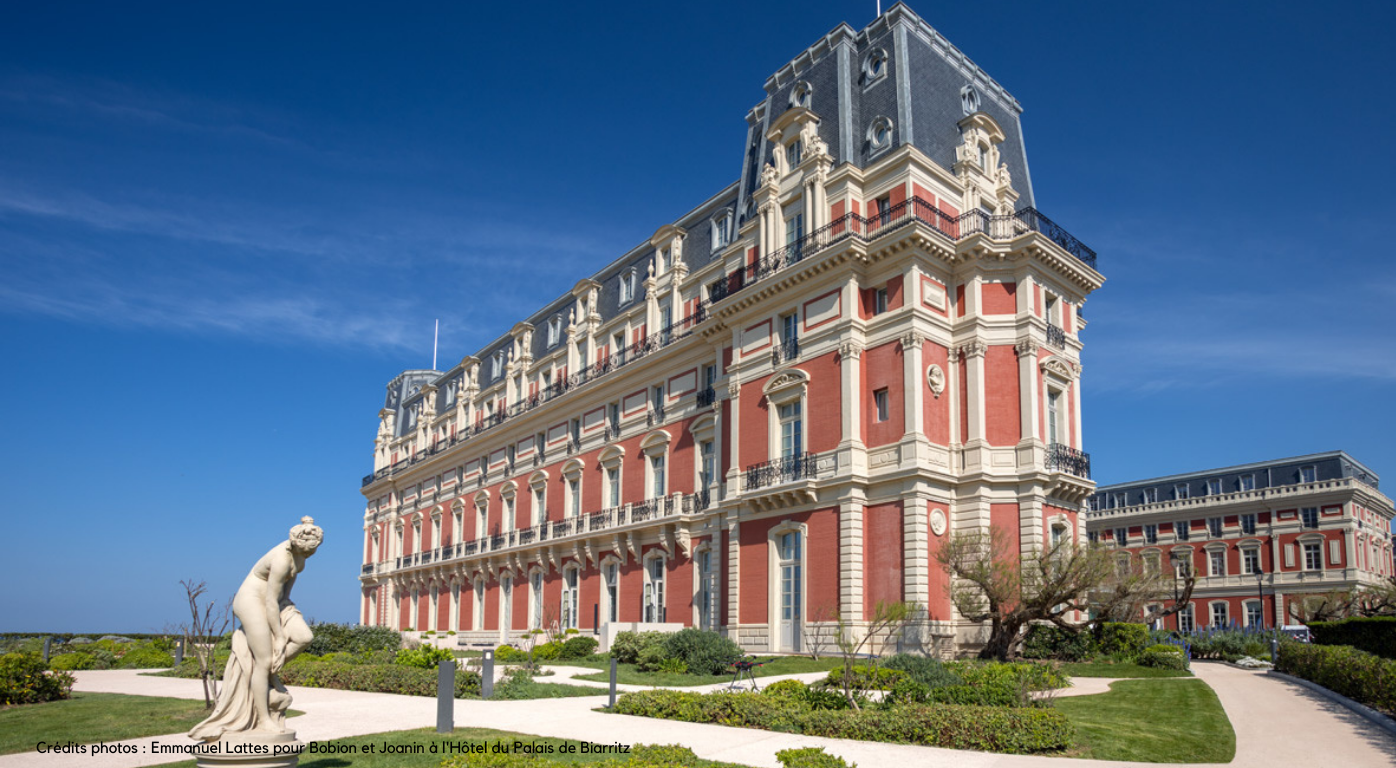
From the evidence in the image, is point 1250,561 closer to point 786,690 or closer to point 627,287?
point 627,287

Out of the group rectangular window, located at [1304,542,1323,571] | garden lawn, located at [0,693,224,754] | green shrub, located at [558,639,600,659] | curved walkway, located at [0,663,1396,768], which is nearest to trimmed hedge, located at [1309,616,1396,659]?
curved walkway, located at [0,663,1396,768]

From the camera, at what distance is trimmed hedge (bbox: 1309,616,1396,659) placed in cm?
2147

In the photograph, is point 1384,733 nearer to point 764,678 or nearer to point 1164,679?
point 1164,679

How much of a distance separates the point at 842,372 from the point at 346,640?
1586 cm

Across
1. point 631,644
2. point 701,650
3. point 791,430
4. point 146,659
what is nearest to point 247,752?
point 701,650

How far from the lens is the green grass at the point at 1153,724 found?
1152 cm

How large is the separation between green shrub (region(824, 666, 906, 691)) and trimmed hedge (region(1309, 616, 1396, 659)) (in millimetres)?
12474

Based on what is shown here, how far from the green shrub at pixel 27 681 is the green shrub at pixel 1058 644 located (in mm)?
20602

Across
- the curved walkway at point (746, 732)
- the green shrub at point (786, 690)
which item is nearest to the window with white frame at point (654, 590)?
the curved walkway at point (746, 732)

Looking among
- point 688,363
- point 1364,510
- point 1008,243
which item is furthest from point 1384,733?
point 1364,510

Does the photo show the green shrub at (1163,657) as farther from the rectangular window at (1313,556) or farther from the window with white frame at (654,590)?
the rectangular window at (1313,556)

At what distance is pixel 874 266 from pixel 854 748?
17.1 meters

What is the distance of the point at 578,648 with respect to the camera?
28719 mm

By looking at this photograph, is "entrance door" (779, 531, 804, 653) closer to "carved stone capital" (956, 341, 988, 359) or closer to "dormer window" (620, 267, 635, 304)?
"carved stone capital" (956, 341, 988, 359)
